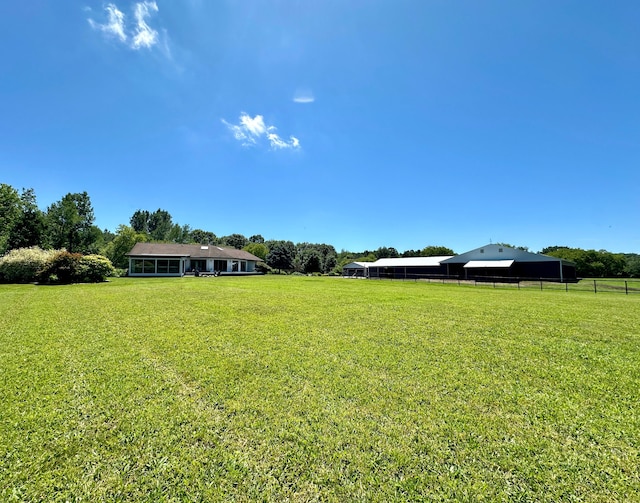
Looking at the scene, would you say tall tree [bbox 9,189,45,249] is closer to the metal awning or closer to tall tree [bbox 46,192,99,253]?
tall tree [bbox 46,192,99,253]

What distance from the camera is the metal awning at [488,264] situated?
30125mm

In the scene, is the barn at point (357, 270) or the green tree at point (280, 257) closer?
the green tree at point (280, 257)

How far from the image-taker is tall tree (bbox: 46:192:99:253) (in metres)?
35.6

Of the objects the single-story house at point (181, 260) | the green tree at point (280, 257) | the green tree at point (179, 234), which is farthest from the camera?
the green tree at point (179, 234)

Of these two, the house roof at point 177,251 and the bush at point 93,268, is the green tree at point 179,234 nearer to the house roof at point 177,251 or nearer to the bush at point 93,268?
the house roof at point 177,251

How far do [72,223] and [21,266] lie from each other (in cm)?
2121

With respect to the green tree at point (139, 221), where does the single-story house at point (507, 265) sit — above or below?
below

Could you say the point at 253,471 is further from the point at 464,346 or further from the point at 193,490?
the point at 464,346

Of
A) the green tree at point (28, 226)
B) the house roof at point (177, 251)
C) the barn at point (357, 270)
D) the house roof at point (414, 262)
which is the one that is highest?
the green tree at point (28, 226)

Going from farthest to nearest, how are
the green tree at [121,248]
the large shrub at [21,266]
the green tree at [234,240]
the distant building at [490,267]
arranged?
the green tree at [234,240]
the green tree at [121,248]
the distant building at [490,267]
the large shrub at [21,266]

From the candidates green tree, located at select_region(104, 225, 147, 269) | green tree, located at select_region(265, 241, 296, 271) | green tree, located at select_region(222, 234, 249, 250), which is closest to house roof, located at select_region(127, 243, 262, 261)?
green tree, located at select_region(265, 241, 296, 271)

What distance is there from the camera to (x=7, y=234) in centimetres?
3016

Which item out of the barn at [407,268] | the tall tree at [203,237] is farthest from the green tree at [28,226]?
the barn at [407,268]

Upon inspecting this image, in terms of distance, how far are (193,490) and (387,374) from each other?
2.83 m
